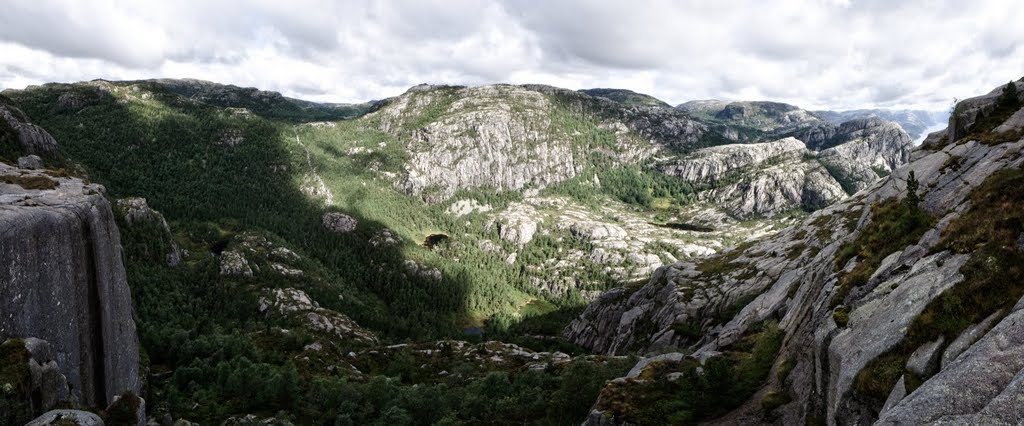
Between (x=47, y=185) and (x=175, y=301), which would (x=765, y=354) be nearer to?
(x=47, y=185)

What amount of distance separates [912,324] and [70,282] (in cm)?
5750

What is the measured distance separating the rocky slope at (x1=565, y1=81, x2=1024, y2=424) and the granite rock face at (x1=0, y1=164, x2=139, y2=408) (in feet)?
142

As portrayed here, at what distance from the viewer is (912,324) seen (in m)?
19.1

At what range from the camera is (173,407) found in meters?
70.4

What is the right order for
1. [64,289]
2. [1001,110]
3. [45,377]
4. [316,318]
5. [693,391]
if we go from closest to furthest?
[45,377] < [693,391] < [64,289] < [1001,110] < [316,318]

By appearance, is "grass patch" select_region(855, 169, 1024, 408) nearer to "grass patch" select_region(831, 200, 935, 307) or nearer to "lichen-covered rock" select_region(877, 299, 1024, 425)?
"lichen-covered rock" select_region(877, 299, 1024, 425)

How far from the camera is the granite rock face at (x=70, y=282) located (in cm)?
3228

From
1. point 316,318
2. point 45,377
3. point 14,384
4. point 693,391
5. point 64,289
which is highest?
point 64,289

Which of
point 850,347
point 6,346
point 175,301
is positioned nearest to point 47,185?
point 6,346

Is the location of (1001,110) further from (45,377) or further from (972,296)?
(45,377)

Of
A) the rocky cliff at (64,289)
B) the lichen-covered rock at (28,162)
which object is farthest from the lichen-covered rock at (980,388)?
the lichen-covered rock at (28,162)

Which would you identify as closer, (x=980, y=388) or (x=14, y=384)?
(x=980, y=388)

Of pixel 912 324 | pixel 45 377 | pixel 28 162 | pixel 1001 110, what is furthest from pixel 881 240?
pixel 28 162

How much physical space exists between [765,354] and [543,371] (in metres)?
68.0
